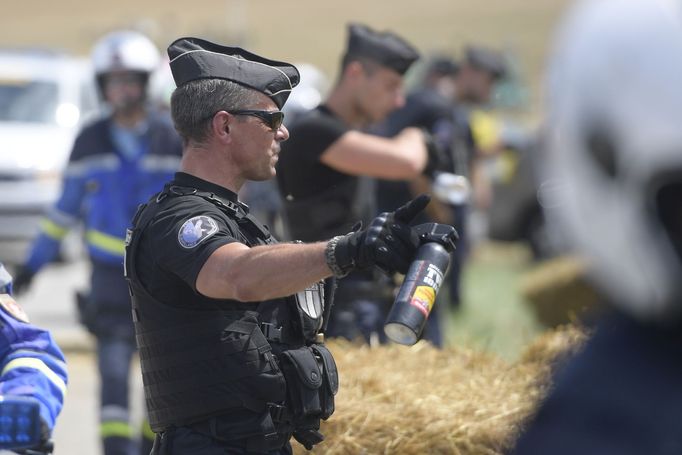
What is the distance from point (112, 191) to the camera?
5.97 m

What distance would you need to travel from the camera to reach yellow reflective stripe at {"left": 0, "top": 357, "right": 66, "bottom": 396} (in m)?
2.99

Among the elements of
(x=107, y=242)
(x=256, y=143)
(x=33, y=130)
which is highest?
(x=256, y=143)

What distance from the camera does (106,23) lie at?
7669 cm

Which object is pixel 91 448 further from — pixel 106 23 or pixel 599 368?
pixel 106 23

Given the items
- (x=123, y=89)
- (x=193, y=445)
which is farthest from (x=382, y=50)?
(x=193, y=445)

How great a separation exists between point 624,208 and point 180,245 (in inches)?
64.8

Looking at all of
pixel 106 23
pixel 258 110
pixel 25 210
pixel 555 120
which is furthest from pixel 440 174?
pixel 106 23

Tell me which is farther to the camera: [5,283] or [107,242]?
[107,242]

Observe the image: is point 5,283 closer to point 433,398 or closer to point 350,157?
point 433,398

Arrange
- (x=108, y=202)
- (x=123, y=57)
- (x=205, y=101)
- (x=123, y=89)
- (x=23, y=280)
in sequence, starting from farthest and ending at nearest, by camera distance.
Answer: (x=123, y=57)
(x=123, y=89)
(x=108, y=202)
(x=23, y=280)
(x=205, y=101)

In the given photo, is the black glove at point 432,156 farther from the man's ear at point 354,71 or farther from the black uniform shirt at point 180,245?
the black uniform shirt at point 180,245

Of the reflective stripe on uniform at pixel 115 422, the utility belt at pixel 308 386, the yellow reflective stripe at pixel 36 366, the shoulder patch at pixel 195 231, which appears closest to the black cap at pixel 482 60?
the reflective stripe on uniform at pixel 115 422

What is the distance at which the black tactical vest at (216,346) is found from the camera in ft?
10.5

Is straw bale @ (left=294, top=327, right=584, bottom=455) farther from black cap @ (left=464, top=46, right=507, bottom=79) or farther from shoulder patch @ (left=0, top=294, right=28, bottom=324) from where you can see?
black cap @ (left=464, top=46, right=507, bottom=79)
